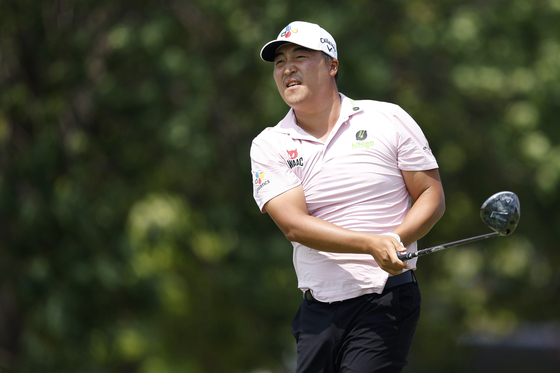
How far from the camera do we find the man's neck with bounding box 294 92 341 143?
3.41m

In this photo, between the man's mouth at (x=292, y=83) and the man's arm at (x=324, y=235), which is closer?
the man's arm at (x=324, y=235)

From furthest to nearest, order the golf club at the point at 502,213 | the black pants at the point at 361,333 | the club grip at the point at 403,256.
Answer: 1. the black pants at the point at 361,333
2. the golf club at the point at 502,213
3. the club grip at the point at 403,256

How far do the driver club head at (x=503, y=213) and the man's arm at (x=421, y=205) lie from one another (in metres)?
0.25

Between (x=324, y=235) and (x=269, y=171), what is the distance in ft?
1.48

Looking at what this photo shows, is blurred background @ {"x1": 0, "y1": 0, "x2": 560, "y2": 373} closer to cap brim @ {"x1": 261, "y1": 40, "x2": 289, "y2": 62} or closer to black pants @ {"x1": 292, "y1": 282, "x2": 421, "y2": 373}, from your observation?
cap brim @ {"x1": 261, "y1": 40, "x2": 289, "y2": 62}

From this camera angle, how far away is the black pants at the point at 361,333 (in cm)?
314

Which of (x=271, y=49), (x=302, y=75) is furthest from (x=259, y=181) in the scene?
(x=271, y=49)

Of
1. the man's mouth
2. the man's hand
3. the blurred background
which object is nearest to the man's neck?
the man's mouth

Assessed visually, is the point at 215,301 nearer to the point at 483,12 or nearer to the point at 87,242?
the point at 87,242

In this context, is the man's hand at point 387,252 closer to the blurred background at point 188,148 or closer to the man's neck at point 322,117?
the man's neck at point 322,117

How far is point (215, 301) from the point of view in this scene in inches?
469

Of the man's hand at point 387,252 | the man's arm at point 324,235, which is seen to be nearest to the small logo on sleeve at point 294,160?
the man's arm at point 324,235

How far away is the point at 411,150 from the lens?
3.30m

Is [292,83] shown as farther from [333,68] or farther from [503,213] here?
[503,213]
